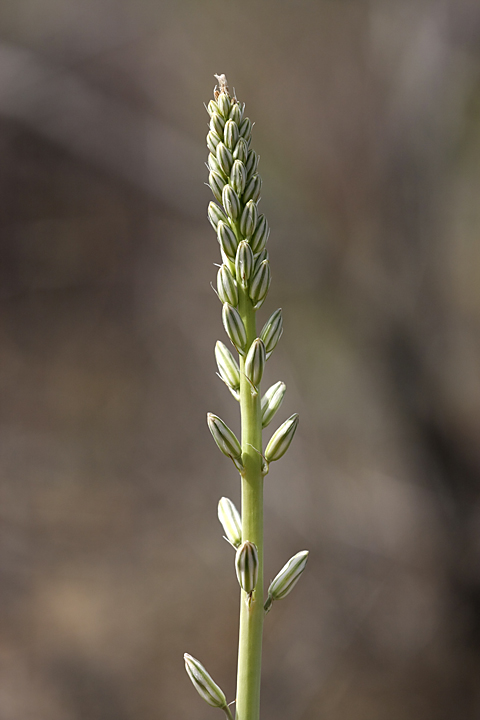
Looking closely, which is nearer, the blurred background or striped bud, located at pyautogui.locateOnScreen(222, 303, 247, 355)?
striped bud, located at pyautogui.locateOnScreen(222, 303, 247, 355)

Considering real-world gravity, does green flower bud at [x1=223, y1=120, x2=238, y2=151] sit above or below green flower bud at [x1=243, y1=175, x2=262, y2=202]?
above

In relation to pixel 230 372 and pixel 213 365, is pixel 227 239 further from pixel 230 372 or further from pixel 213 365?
pixel 213 365

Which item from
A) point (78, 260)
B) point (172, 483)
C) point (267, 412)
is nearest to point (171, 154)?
point (78, 260)

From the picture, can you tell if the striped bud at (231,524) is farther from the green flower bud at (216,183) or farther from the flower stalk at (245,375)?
the green flower bud at (216,183)

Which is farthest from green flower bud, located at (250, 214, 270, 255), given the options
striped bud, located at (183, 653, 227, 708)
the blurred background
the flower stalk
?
the blurred background

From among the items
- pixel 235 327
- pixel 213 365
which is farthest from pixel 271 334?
pixel 213 365

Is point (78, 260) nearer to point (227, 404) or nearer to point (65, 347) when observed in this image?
point (65, 347)

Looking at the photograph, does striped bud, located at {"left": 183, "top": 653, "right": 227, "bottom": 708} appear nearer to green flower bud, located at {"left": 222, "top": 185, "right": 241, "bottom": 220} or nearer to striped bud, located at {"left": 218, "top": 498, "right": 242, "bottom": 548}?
striped bud, located at {"left": 218, "top": 498, "right": 242, "bottom": 548}
